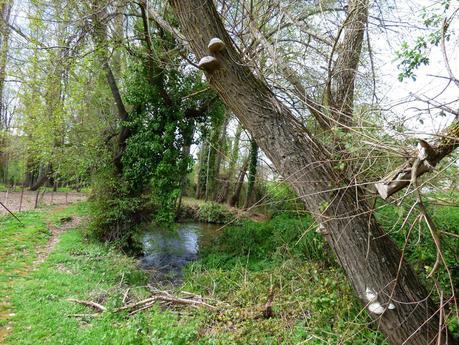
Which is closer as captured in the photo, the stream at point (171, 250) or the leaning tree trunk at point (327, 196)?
the leaning tree trunk at point (327, 196)

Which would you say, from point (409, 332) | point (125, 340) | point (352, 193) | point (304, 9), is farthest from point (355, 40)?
point (125, 340)

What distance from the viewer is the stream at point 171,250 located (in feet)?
23.7

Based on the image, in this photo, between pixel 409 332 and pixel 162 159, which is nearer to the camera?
pixel 409 332

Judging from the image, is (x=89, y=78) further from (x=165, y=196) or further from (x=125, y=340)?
(x=125, y=340)

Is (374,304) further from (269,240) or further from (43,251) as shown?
(43,251)

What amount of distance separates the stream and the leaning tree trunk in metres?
4.51

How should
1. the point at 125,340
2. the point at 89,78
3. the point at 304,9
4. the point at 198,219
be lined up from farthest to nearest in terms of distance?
the point at 198,219, the point at 89,78, the point at 304,9, the point at 125,340

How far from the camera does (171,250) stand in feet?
31.7

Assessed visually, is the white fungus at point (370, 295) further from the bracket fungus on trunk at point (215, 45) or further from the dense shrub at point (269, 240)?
the dense shrub at point (269, 240)

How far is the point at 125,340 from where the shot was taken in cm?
304

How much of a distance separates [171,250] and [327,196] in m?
7.82

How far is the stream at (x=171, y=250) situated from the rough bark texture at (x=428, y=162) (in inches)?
206

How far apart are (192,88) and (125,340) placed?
6857 millimetres

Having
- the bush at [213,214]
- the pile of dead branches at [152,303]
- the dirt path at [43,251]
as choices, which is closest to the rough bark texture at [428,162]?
the pile of dead branches at [152,303]
